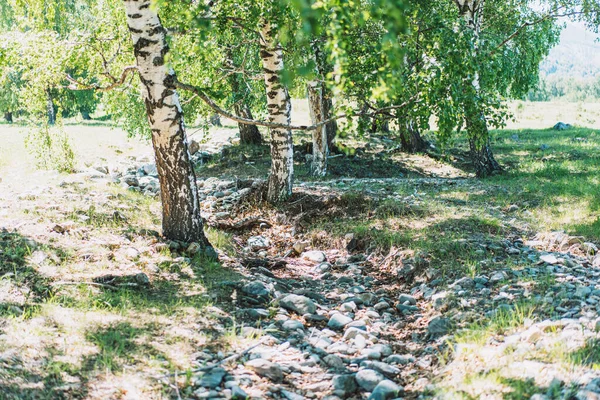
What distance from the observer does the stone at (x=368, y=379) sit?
4.43m

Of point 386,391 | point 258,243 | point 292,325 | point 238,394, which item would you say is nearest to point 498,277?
point 292,325

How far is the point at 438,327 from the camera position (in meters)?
5.44

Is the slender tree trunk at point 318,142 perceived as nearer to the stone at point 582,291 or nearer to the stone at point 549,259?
the stone at point 549,259

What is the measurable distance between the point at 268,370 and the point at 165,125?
4063 millimetres

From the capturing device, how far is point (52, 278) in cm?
590

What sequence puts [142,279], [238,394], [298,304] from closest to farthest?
[238,394] → [298,304] → [142,279]

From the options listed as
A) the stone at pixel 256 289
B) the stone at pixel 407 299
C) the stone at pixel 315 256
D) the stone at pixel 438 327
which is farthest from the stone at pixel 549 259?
the stone at pixel 256 289

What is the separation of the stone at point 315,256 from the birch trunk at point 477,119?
131 inches

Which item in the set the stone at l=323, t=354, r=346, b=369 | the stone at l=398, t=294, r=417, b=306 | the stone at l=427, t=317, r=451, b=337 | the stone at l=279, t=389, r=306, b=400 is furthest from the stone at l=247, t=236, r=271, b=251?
the stone at l=279, t=389, r=306, b=400

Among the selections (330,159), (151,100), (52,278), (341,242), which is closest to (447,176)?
(330,159)

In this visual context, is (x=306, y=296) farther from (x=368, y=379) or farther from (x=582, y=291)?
(x=582, y=291)

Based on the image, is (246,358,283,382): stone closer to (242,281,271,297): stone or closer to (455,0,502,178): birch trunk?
(242,281,271,297): stone

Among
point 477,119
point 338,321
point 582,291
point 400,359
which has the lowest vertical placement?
point 400,359

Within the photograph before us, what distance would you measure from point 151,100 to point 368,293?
3950 mm
